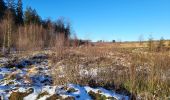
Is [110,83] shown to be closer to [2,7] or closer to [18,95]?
[18,95]

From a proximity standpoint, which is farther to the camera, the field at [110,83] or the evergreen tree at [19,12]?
the evergreen tree at [19,12]

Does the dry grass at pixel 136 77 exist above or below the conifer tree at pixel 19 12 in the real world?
below

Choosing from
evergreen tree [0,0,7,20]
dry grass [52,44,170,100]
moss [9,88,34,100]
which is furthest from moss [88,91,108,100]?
evergreen tree [0,0,7,20]

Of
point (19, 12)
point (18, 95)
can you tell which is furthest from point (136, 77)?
point (19, 12)

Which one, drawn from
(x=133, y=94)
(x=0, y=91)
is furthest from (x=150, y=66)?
(x=0, y=91)

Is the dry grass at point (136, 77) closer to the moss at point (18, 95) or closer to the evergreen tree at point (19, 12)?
the moss at point (18, 95)

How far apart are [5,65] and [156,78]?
300 inches

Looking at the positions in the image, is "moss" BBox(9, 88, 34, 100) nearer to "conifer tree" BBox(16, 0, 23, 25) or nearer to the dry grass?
the dry grass

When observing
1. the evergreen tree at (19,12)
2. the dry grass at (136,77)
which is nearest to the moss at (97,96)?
the dry grass at (136,77)

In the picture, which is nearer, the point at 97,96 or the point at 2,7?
the point at 97,96

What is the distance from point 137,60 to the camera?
7.23 meters

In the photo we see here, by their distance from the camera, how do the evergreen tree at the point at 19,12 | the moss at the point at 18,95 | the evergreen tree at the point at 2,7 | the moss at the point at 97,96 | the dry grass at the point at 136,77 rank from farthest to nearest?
the evergreen tree at the point at 19,12 < the evergreen tree at the point at 2,7 < the dry grass at the point at 136,77 < the moss at the point at 18,95 < the moss at the point at 97,96

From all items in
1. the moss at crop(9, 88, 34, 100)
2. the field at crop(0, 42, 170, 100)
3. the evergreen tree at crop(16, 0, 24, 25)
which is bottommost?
the moss at crop(9, 88, 34, 100)

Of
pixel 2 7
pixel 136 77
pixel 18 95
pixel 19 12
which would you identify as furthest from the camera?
pixel 19 12
